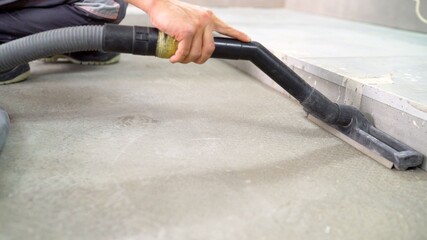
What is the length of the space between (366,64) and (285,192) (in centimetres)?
61

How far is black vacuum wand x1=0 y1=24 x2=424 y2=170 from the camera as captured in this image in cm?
67

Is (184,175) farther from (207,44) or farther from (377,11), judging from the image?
(377,11)

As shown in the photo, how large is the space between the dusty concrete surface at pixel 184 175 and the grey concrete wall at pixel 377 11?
1.13m

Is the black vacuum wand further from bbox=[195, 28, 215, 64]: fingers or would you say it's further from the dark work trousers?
the dark work trousers

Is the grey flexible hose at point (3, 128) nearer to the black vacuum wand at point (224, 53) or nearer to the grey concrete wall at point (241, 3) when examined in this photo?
the black vacuum wand at point (224, 53)

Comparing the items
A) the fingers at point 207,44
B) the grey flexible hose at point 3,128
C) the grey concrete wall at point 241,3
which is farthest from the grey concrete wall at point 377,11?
the grey flexible hose at point 3,128

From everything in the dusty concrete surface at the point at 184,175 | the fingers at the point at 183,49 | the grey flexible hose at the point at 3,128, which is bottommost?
the dusty concrete surface at the point at 184,175

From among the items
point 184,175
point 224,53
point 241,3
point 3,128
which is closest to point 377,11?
point 241,3

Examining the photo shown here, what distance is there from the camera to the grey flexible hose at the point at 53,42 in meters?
0.67

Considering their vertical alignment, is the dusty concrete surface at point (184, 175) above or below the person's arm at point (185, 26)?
below

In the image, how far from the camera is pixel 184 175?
0.66 m

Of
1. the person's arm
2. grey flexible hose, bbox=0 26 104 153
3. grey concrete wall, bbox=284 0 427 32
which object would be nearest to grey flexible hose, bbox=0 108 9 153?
grey flexible hose, bbox=0 26 104 153

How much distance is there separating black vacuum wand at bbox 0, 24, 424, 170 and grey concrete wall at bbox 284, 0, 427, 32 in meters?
1.22

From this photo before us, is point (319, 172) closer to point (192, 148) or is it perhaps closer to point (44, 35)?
point (192, 148)
